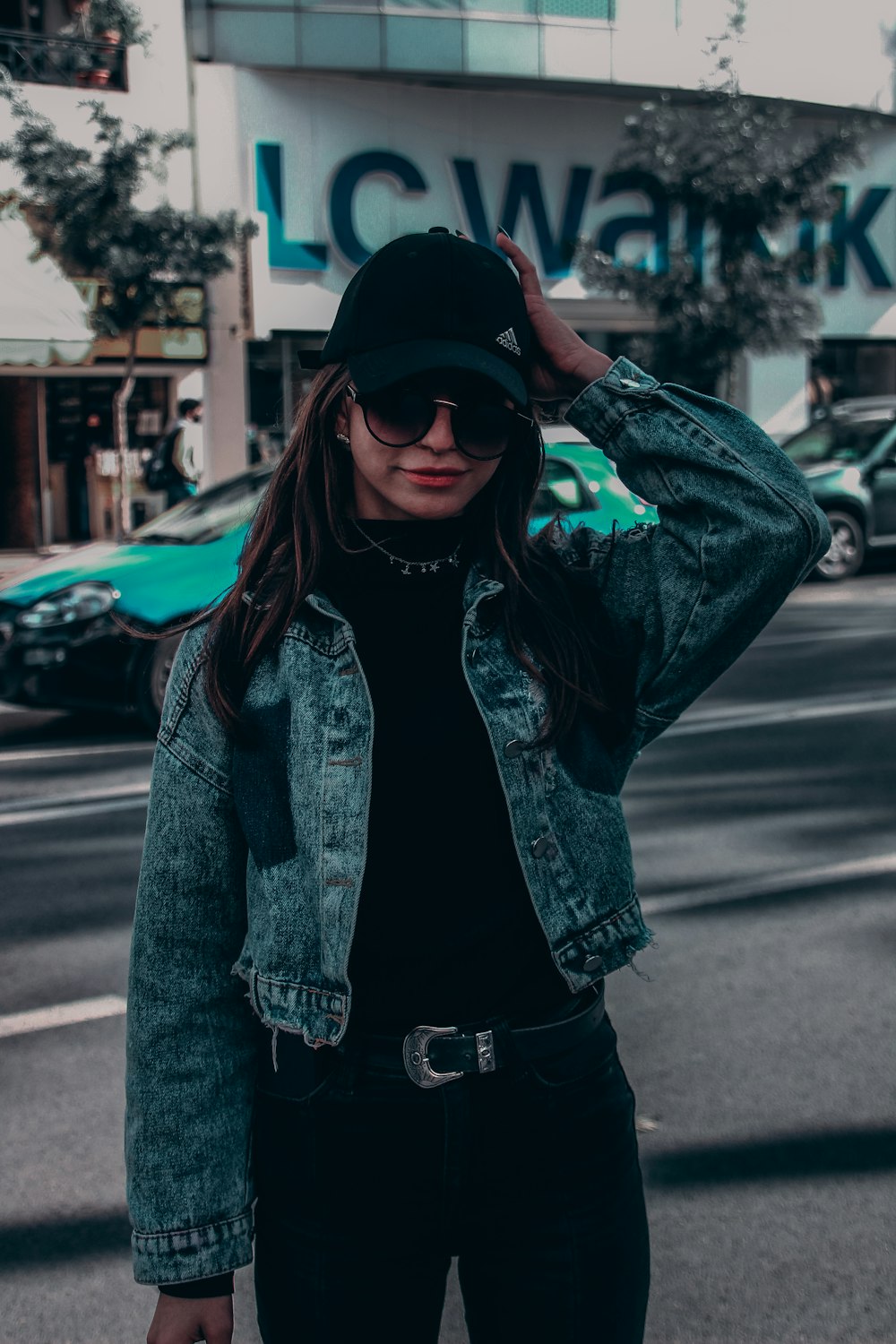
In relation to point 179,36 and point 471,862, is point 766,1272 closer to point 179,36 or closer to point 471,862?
point 471,862

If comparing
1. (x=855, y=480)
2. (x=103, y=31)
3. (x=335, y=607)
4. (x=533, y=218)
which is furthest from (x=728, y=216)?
(x=335, y=607)

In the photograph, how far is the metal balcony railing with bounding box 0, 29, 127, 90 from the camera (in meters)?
17.5

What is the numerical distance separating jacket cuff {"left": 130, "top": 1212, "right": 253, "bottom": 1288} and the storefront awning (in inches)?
616

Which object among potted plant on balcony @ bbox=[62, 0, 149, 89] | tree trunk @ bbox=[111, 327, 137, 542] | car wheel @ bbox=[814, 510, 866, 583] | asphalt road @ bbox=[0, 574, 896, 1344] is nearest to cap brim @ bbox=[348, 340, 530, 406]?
asphalt road @ bbox=[0, 574, 896, 1344]

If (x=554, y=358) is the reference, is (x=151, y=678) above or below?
below

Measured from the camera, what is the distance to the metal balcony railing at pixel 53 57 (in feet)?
57.3

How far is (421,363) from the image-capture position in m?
1.58

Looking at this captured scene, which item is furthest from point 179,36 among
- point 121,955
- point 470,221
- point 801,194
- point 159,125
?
point 121,955

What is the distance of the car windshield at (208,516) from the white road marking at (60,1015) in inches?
177

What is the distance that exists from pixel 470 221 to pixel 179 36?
4629 millimetres

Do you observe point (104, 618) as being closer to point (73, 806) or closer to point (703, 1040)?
point (73, 806)

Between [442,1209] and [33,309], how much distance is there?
54.6 ft

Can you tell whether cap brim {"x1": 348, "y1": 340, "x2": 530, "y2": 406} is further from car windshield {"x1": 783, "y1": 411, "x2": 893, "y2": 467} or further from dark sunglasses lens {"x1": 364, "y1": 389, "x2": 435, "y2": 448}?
car windshield {"x1": 783, "y1": 411, "x2": 893, "y2": 467}

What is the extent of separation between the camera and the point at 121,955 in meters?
4.71
